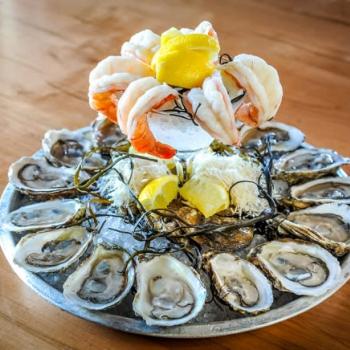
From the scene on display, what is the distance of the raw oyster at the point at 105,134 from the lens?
1.24 metres

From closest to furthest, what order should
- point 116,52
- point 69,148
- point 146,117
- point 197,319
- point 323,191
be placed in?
point 197,319 → point 146,117 → point 323,191 → point 69,148 → point 116,52

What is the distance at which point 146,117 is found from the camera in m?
0.97

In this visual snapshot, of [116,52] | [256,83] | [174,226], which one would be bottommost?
[174,226]

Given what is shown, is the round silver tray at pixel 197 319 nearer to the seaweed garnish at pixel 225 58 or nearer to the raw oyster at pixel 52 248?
the raw oyster at pixel 52 248

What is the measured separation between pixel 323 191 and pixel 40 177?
18.9 inches

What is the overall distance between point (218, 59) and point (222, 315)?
0.38 meters

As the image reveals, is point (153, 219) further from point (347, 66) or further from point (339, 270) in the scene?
point (347, 66)

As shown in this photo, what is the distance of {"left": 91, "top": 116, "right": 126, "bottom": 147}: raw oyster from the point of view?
124 cm

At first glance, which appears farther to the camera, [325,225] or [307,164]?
[307,164]

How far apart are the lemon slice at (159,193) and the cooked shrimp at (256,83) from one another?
0.16 metres

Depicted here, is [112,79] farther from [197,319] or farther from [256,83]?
[197,319]

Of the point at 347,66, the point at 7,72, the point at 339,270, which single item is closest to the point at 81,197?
→ the point at 339,270

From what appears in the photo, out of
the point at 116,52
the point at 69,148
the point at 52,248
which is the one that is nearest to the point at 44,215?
the point at 52,248

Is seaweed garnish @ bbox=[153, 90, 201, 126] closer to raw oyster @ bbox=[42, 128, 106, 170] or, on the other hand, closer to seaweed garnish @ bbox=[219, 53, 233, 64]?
seaweed garnish @ bbox=[219, 53, 233, 64]
